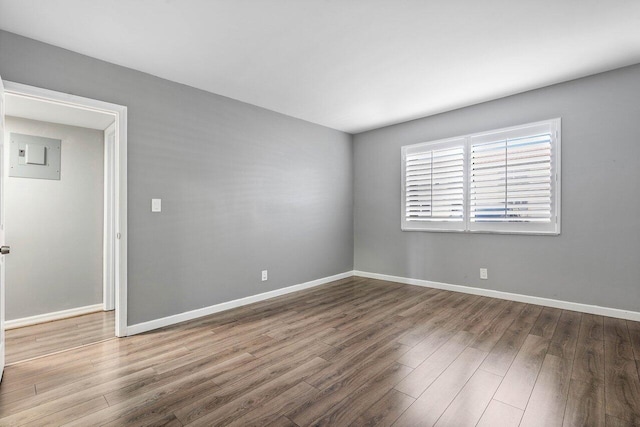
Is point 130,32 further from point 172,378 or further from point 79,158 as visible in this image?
point 172,378

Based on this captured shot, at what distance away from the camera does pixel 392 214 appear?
4879mm

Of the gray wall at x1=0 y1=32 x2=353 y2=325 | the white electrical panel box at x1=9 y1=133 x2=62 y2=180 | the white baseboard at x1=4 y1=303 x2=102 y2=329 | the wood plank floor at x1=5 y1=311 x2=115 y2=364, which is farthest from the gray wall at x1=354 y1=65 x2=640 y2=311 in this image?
the white electrical panel box at x1=9 y1=133 x2=62 y2=180

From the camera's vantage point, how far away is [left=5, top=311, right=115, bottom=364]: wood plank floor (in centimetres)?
253

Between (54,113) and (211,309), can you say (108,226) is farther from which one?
(211,309)

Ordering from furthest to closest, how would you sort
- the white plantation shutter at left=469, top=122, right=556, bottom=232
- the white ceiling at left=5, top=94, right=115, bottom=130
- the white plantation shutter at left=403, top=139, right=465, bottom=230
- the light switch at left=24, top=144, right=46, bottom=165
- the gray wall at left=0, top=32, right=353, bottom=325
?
the white plantation shutter at left=403, top=139, right=465, bottom=230 → the white plantation shutter at left=469, top=122, right=556, bottom=232 → the light switch at left=24, top=144, right=46, bottom=165 → the white ceiling at left=5, top=94, right=115, bottom=130 → the gray wall at left=0, top=32, right=353, bottom=325

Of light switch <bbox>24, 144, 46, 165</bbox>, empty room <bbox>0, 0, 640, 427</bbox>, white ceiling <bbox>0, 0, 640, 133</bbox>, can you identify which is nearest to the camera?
empty room <bbox>0, 0, 640, 427</bbox>

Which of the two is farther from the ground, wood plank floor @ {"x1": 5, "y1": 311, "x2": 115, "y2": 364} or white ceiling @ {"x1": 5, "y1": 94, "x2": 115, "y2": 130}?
white ceiling @ {"x1": 5, "y1": 94, "x2": 115, "y2": 130}

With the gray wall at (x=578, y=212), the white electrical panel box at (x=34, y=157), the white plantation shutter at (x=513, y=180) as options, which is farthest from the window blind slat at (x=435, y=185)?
the white electrical panel box at (x=34, y=157)

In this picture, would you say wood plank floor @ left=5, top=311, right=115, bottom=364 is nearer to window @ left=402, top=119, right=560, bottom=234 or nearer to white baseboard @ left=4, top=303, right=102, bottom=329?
white baseboard @ left=4, top=303, right=102, bottom=329

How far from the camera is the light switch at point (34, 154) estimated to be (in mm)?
3301

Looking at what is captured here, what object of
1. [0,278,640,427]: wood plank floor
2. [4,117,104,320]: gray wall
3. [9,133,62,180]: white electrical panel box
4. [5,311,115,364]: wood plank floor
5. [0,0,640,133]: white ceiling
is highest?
[0,0,640,133]: white ceiling

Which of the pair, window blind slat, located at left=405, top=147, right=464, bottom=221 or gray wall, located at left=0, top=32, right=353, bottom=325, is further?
window blind slat, located at left=405, top=147, right=464, bottom=221

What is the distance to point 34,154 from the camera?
11.0 feet

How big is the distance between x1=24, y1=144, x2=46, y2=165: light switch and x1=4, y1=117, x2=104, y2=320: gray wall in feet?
0.52
